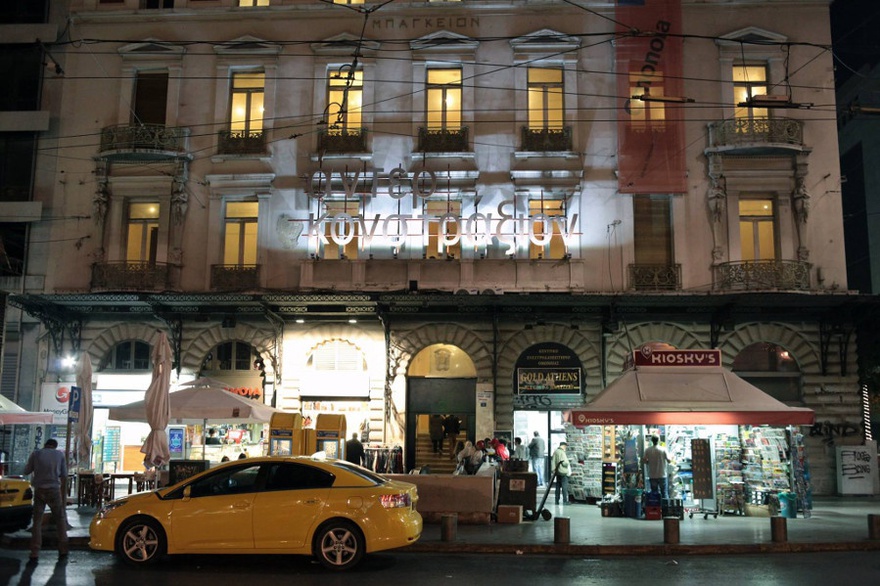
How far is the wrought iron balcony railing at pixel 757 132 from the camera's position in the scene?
24.9 m

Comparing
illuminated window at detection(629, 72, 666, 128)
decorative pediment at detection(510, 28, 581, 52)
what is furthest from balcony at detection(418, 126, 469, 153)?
illuminated window at detection(629, 72, 666, 128)

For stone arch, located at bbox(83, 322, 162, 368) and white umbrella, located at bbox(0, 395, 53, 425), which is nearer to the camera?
white umbrella, located at bbox(0, 395, 53, 425)

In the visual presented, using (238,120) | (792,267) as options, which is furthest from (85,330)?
(792,267)

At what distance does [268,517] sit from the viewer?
1195cm

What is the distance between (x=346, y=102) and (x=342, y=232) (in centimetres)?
433

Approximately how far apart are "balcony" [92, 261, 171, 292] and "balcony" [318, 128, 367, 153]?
242 inches

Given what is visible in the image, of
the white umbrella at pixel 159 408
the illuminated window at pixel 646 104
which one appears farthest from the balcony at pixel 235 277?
the illuminated window at pixel 646 104

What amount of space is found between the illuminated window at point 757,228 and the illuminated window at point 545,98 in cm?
629

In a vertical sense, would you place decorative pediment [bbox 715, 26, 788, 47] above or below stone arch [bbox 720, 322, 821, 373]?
above

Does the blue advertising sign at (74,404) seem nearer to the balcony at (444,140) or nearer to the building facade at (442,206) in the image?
the building facade at (442,206)

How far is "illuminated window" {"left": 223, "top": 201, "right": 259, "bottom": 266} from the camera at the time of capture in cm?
2614

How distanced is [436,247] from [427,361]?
11.5 ft

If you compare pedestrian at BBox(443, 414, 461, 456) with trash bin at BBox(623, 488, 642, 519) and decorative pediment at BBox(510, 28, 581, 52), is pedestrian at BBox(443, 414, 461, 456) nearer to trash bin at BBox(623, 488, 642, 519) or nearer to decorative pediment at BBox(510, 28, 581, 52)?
trash bin at BBox(623, 488, 642, 519)

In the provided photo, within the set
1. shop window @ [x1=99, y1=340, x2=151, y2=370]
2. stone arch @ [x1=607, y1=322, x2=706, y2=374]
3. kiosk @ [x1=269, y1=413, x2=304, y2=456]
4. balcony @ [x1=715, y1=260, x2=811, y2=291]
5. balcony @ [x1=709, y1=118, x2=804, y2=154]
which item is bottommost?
kiosk @ [x1=269, y1=413, x2=304, y2=456]
